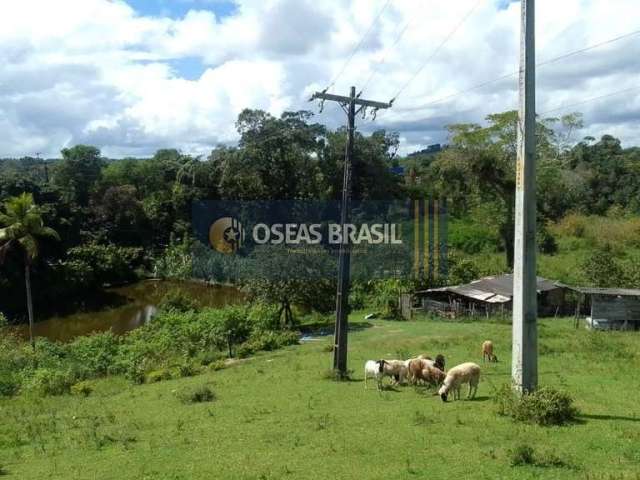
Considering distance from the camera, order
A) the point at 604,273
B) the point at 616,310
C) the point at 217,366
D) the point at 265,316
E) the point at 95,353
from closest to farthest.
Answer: the point at 217,366
the point at 616,310
the point at 95,353
the point at 265,316
the point at 604,273

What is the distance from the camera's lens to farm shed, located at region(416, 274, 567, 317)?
3111 centimetres

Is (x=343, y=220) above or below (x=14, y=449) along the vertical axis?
above

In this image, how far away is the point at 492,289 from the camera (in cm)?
3206

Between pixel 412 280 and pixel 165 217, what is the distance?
33.5 metres

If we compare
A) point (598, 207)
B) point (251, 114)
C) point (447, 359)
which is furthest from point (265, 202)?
point (447, 359)

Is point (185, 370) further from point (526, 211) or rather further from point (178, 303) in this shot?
point (526, 211)

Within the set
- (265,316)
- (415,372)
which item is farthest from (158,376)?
(415,372)

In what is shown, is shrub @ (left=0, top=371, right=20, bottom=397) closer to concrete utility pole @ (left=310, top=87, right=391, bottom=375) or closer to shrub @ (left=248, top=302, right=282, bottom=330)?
shrub @ (left=248, top=302, right=282, bottom=330)

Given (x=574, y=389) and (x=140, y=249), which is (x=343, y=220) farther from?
(x=140, y=249)

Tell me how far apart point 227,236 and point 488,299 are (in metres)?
31.6

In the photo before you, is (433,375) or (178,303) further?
(178,303)

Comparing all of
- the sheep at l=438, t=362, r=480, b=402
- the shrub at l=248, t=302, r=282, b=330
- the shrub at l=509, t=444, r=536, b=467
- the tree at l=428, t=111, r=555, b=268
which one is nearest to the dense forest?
the tree at l=428, t=111, r=555, b=268

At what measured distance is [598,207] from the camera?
5928 cm

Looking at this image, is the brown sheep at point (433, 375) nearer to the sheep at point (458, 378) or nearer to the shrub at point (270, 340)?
the sheep at point (458, 378)
